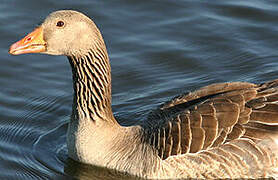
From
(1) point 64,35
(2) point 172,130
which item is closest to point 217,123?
(2) point 172,130

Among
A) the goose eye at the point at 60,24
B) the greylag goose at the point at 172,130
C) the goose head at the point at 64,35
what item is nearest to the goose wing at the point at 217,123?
the greylag goose at the point at 172,130

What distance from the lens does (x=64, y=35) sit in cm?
941

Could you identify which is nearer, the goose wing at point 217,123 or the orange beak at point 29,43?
the goose wing at point 217,123

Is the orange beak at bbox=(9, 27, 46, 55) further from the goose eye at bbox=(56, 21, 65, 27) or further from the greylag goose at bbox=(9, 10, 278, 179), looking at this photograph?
the goose eye at bbox=(56, 21, 65, 27)

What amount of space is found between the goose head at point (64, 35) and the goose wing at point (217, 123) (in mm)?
1674

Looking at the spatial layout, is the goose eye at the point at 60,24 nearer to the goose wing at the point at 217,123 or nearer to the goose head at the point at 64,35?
the goose head at the point at 64,35

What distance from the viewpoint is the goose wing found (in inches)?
364

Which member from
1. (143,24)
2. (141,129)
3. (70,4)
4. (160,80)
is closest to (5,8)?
(70,4)

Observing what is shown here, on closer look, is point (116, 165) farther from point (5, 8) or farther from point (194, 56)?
point (5, 8)

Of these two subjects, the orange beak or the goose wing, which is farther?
the orange beak

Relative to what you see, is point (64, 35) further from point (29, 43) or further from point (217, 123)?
point (217, 123)

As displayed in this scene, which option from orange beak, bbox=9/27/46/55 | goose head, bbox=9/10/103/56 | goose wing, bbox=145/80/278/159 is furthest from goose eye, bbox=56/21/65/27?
goose wing, bbox=145/80/278/159

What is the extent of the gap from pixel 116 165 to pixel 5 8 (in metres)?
6.38

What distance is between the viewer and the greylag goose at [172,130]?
9.30 meters
